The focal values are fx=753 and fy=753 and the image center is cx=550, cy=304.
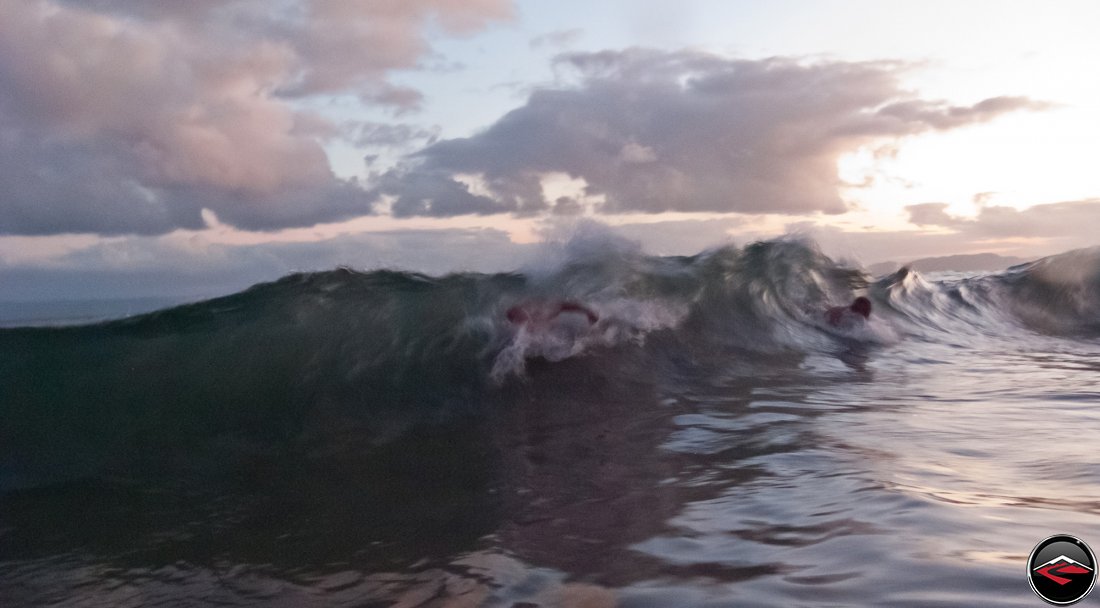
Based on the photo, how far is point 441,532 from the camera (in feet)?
10.7

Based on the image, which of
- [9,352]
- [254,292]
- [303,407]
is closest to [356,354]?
[303,407]

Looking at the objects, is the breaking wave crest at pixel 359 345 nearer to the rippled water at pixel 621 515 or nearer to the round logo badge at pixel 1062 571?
the rippled water at pixel 621 515

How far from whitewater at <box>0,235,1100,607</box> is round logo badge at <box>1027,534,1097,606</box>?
0.06 metres

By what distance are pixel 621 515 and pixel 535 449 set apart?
155cm

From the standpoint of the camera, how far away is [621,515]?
329 cm

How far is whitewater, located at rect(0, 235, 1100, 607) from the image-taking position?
265 cm

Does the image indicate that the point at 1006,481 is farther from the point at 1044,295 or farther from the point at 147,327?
the point at 1044,295

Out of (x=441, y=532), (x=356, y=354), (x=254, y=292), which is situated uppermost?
(x=254, y=292)

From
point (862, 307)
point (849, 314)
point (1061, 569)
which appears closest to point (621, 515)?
point (1061, 569)

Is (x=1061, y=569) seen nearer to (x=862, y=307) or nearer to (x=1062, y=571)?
(x=1062, y=571)

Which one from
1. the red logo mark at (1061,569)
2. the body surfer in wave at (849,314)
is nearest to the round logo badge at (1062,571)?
the red logo mark at (1061,569)

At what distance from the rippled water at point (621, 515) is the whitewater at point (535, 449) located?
2 centimetres

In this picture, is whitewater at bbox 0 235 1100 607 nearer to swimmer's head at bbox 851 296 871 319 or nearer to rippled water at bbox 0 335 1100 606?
rippled water at bbox 0 335 1100 606

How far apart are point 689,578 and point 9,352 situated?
23.9 feet
